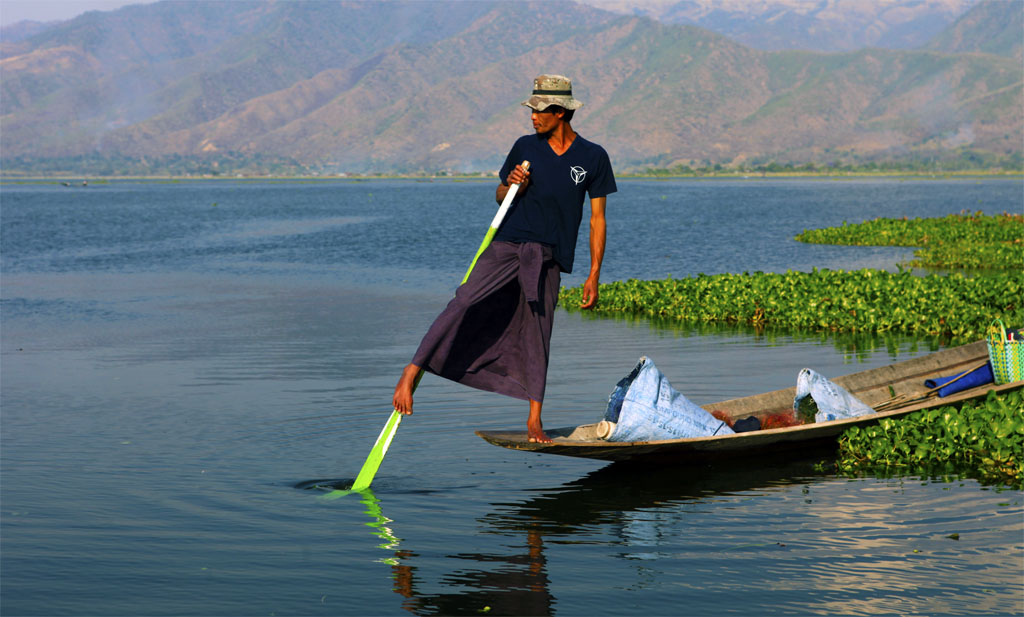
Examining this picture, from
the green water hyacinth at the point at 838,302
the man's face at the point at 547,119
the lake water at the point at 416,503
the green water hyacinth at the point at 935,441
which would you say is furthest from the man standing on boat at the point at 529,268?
the green water hyacinth at the point at 838,302

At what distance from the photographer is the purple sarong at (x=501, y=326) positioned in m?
9.45

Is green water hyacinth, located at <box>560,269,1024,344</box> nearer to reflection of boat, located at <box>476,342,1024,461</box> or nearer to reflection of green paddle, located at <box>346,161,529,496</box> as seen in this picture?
reflection of boat, located at <box>476,342,1024,461</box>

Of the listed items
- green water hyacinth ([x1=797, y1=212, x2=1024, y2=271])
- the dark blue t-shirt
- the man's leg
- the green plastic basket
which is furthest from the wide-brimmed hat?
green water hyacinth ([x1=797, y1=212, x2=1024, y2=271])

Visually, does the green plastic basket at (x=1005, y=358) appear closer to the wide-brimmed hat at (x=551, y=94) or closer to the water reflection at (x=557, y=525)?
the water reflection at (x=557, y=525)

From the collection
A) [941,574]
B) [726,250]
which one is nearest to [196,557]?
[941,574]

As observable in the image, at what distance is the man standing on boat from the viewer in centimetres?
933

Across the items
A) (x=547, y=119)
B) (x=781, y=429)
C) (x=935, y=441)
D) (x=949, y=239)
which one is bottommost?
(x=935, y=441)

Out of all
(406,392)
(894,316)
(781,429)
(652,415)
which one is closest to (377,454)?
(406,392)

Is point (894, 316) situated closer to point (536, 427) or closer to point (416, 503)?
point (536, 427)

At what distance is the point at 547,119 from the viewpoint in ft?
30.2

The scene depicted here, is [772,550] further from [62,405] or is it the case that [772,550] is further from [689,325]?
[689,325]

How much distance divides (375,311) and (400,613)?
18.6 m

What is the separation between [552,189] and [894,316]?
12.5 metres

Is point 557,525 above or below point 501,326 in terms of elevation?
below
